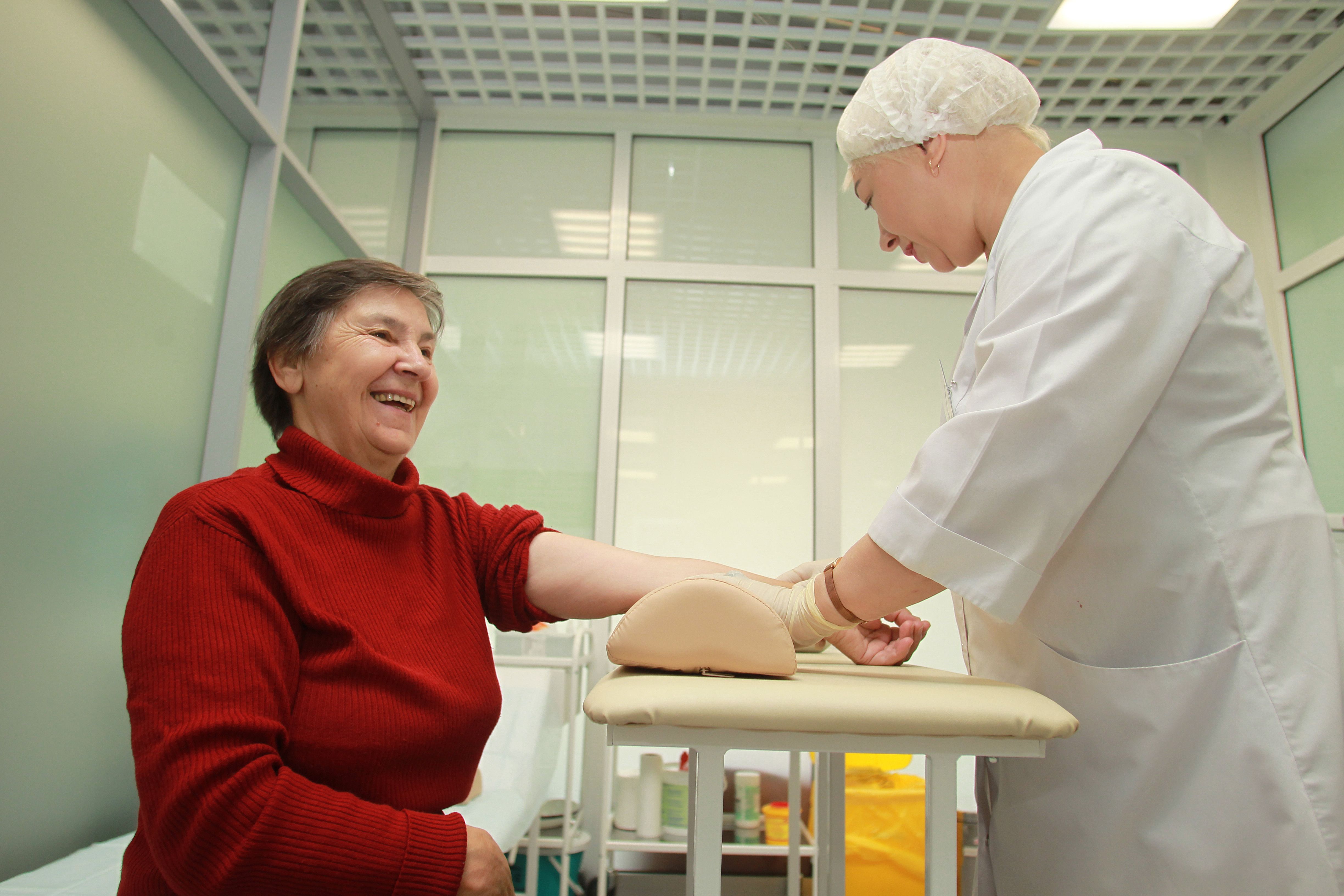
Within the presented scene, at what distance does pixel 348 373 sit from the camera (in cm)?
93

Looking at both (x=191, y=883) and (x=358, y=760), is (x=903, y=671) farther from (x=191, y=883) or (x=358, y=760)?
(x=191, y=883)

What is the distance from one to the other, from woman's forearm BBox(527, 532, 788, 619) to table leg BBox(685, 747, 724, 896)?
447 mm

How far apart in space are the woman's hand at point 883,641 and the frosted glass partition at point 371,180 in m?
1.93

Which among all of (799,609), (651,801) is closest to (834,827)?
(799,609)

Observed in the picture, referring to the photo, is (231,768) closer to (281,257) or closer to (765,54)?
(281,257)

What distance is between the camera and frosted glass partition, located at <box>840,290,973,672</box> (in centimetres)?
261

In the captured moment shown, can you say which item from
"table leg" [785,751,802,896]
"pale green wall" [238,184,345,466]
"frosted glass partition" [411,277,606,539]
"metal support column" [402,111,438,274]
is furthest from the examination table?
"metal support column" [402,111,438,274]

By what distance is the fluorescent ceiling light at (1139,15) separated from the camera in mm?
2189

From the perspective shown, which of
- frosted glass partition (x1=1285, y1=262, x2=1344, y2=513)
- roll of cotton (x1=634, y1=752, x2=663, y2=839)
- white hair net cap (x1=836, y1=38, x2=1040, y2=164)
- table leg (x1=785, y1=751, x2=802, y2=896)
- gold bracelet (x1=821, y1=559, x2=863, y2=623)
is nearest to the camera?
gold bracelet (x1=821, y1=559, x2=863, y2=623)

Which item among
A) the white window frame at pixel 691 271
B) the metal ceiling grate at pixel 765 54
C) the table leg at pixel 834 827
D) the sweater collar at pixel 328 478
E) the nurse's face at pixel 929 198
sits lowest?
the table leg at pixel 834 827

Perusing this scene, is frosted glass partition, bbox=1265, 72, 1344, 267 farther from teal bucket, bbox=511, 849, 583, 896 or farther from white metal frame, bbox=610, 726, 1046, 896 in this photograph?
teal bucket, bbox=511, 849, 583, 896

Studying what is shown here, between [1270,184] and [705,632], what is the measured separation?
122 inches

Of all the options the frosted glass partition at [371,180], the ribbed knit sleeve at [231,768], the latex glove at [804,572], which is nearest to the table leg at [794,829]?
the latex glove at [804,572]

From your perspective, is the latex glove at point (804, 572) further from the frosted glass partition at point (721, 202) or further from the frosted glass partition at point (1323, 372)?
the frosted glass partition at point (1323, 372)
